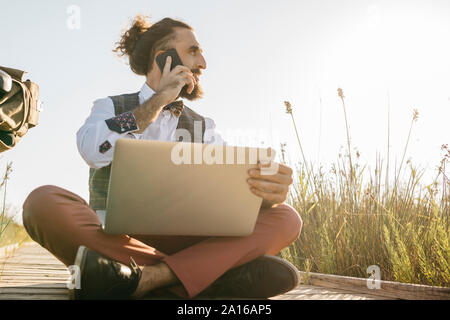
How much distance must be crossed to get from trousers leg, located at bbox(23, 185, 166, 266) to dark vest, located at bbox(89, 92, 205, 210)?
0.48 metres

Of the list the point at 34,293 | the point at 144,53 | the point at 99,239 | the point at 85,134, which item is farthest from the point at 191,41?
the point at 34,293

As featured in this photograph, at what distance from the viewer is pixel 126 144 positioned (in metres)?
1.39

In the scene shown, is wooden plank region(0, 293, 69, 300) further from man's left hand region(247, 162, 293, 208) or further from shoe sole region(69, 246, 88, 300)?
man's left hand region(247, 162, 293, 208)

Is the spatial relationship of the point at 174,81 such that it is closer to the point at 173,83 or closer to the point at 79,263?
the point at 173,83

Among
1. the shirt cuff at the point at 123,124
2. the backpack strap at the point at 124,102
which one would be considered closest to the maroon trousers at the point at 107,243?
the shirt cuff at the point at 123,124

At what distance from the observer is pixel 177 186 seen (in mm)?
1463

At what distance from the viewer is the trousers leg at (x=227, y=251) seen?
1.72 m

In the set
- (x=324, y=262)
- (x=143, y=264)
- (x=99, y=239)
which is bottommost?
(x=324, y=262)

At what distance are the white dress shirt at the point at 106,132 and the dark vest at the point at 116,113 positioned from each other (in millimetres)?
39

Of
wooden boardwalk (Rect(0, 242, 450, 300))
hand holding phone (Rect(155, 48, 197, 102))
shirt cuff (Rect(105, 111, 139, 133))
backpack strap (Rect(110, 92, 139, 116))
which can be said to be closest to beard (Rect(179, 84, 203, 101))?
backpack strap (Rect(110, 92, 139, 116))

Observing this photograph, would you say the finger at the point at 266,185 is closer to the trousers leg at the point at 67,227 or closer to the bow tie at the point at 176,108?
the trousers leg at the point at 67,227

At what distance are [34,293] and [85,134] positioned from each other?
757 mm
